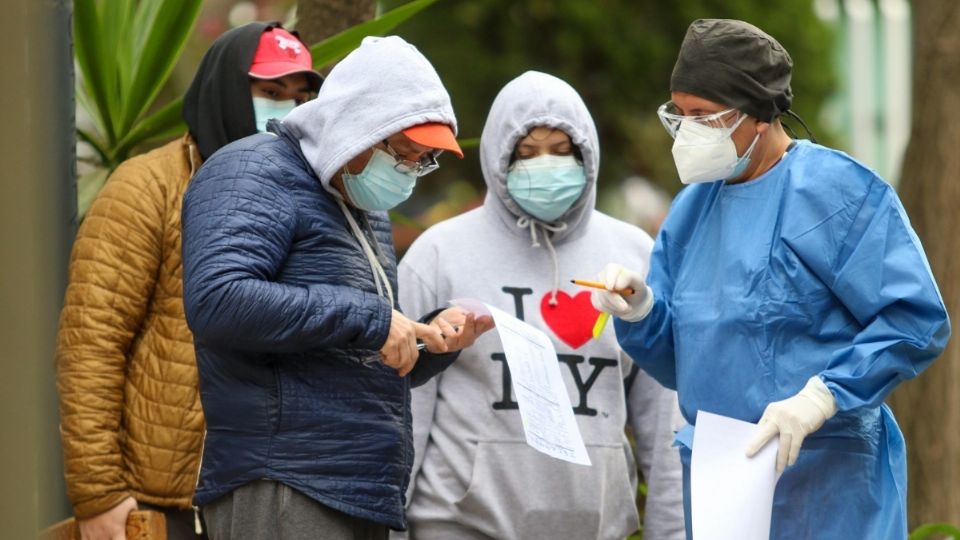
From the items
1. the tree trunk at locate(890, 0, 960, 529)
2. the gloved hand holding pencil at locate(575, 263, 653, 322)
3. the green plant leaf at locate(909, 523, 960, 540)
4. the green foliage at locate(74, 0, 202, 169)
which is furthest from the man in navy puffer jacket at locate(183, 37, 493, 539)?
the tree trunk at locate(890, 0, 960, 529)

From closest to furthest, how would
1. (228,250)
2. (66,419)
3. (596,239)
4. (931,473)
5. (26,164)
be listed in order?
(26,164), (228,250), (66,419), (596,239), (931,473)

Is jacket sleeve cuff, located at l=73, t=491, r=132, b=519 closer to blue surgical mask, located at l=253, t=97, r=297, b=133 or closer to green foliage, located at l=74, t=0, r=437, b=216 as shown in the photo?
blue surgical mask, located at l=253, t=97, r=297, b=133

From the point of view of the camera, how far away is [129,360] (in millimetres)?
3375

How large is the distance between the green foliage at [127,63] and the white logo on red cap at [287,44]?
57 cm

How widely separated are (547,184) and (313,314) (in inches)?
51.9

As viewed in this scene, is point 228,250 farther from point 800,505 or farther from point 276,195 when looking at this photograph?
point 800,505

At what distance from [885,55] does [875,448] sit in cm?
1766

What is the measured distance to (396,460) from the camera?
2.83 meters

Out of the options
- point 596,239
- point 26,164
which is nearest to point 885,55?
point 596,239

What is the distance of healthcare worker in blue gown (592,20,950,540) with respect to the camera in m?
2.75

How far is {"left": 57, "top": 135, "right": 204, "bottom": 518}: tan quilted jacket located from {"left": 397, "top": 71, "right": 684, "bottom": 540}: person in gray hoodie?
666 millimetres

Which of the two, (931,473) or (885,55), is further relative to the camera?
(885,55)

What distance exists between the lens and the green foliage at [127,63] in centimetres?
434

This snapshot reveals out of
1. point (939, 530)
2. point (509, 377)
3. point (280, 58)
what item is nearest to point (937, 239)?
point (939, 530)
